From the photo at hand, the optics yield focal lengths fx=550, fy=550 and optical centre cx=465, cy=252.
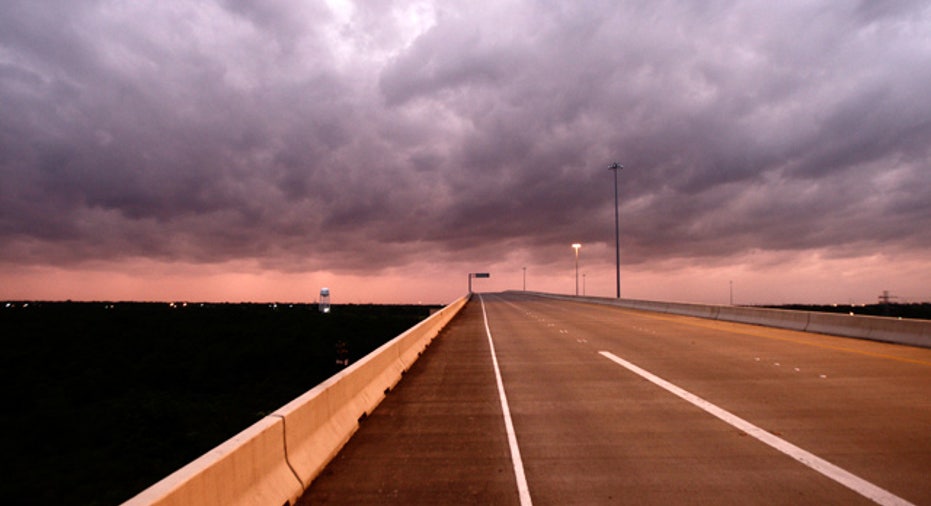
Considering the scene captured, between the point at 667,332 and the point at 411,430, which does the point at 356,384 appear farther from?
the point at 667,332

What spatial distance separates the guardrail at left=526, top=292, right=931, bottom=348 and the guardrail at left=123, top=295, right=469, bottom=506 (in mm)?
18218

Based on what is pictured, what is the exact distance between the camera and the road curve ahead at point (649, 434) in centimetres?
557

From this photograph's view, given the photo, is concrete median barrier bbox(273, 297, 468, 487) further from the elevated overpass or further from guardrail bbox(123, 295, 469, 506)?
the elevated overpass

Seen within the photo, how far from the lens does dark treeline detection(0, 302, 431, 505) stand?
23.1 m

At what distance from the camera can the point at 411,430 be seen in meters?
8.24

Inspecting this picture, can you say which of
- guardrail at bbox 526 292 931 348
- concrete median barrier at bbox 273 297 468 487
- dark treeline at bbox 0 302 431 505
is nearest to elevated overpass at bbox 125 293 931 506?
concrete median barrier at bbox 273 297 468 487

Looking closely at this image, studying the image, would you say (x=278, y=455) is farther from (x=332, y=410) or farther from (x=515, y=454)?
(x=515, y=454)

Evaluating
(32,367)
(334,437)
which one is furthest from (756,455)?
(32,367)

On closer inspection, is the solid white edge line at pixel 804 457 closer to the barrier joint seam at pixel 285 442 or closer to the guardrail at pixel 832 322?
the barrier joint seam at pixel 285 442

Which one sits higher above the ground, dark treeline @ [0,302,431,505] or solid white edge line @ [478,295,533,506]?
solid white edge line @ [478,295,533,506]

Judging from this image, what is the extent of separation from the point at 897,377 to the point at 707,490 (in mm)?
9422

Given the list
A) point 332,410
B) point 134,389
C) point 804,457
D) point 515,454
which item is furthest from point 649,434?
point 134,389

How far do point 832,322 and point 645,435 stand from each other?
19157 millimetres

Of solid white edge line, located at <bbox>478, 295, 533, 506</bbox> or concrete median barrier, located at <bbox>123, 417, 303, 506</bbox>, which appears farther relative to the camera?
solid white edge line, located at <bbox>478, 295, 533, 506</bbox>
